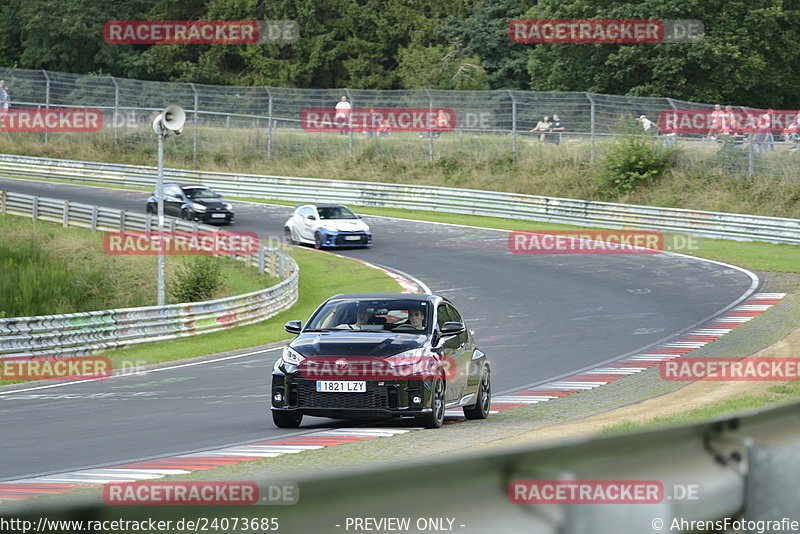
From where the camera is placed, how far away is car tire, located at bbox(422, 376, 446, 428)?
12.1 m

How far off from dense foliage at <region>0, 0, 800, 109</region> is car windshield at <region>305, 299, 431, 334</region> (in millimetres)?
47335

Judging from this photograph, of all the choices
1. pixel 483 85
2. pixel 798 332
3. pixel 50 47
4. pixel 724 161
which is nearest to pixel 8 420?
pixel 798 332

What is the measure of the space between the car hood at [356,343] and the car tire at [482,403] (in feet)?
4.71

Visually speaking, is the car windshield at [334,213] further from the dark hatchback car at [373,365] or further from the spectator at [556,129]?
the dark hatchback car at [373,365]

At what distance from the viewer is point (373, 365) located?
38.7 ft

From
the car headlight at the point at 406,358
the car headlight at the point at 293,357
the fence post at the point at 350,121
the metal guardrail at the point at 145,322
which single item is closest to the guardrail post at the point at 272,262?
the metal guardrail at the point at 145,322

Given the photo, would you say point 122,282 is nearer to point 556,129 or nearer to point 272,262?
point 272,262

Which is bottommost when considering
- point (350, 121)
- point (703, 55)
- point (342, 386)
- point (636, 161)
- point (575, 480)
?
point (342, 386)

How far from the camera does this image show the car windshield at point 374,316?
500 inches

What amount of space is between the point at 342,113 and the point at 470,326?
87.6 ft

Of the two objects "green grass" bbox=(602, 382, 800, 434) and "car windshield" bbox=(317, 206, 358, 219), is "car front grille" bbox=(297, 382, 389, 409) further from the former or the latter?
"car windshield" bbox=(317, 206, 358, 219)

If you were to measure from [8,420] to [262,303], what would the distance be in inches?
475

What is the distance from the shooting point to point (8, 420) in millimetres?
13727

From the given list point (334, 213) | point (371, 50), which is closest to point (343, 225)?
point (334, 213)
